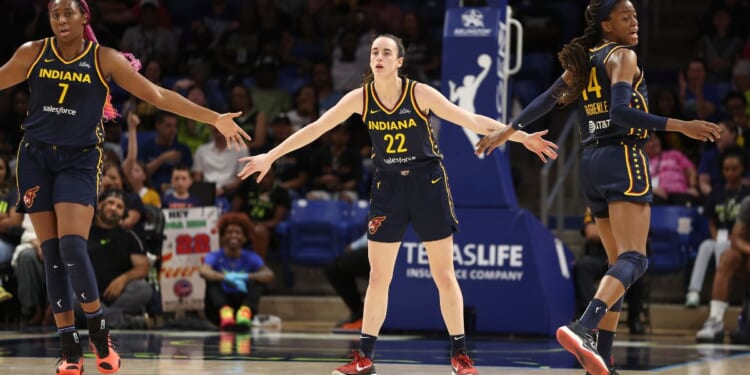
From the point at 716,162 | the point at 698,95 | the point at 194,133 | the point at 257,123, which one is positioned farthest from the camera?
the point at 194,133

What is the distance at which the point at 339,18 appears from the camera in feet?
52.4

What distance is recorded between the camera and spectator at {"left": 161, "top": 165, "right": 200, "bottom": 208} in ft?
41.8

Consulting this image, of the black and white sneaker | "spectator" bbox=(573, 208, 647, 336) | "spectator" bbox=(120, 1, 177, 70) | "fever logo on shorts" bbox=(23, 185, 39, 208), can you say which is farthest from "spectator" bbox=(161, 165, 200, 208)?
the black and white sneaker

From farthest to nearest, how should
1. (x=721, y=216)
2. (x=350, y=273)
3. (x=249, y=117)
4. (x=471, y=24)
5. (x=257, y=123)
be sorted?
(x=249, y=117) < (x=257, y=123) < (x=350, y=273) < (x=721, y=216) < (x=471, y=24)

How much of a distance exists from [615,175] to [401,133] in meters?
1.24

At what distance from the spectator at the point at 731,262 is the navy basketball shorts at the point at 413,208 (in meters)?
5.03

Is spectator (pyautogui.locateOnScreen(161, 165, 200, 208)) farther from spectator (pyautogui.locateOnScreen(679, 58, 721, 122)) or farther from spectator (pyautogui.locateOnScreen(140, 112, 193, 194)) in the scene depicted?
spectator (pyautogui.locateOnScreen(679, 58, 721, 122))

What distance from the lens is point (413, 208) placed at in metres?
7.04

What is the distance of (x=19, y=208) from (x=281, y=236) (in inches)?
247

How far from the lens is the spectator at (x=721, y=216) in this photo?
38.7 feet

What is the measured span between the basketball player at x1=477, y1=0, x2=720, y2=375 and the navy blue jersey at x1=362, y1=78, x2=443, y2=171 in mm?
461

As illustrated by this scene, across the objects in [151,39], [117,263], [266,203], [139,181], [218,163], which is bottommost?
[117,263]

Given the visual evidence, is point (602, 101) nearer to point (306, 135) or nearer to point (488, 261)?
point (306, 135)

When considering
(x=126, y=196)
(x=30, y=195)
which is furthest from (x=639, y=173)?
(x=126, y=196)
